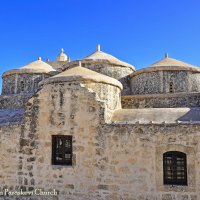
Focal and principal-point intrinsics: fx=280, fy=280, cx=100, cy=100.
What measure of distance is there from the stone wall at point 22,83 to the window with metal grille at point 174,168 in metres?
9.11

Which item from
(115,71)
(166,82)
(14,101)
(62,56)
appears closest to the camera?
(166,82)

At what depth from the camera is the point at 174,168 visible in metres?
8.04

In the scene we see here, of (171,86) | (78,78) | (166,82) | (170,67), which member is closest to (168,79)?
(166,82)

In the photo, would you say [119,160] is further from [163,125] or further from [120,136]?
[163,125]

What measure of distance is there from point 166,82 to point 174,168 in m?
5.91

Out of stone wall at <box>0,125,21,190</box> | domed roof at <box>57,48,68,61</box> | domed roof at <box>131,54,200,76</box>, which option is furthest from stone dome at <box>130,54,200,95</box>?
domed roof at <box>57,48,68,61</box>

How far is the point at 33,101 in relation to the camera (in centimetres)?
920

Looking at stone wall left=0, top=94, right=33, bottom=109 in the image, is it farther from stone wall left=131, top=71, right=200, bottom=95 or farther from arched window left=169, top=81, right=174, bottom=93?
arched window left=169, top=81, right=174, bottom=93

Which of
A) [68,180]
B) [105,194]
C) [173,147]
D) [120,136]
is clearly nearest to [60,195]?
[68,180]

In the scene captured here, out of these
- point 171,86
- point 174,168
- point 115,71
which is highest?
point 115,71

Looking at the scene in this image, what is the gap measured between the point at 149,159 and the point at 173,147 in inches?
30.1

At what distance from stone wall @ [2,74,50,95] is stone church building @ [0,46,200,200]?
5.02 m

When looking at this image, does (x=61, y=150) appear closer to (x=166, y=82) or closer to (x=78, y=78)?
(x=78, y=78)

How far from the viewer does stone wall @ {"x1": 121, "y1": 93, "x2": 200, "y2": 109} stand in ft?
37.0
